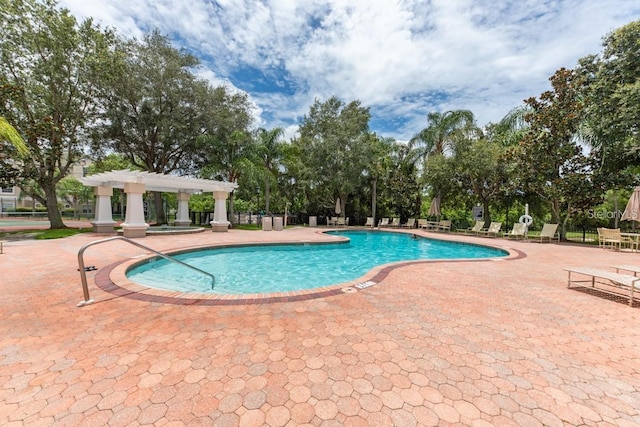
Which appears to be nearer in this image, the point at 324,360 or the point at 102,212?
the point at 324,360

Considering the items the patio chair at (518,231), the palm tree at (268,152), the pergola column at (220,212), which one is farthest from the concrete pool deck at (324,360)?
the palm tree at (268,152)

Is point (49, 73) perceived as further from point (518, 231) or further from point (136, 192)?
point (518, 231)

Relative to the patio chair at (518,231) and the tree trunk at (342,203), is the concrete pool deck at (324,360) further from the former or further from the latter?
the tree trunk at (342,203)

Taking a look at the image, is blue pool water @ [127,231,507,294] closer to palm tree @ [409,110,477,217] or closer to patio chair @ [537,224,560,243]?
patio chair @ [537,224,560,243]

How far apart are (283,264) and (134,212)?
9164 millimetres

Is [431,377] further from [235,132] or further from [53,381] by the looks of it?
[235,132]

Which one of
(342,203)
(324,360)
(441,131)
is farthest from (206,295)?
(441,131)

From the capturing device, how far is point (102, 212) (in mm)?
14984

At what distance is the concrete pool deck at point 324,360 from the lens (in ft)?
6.73

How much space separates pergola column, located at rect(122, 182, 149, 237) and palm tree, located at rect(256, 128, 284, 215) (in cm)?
817

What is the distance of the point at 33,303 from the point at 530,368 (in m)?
6.83

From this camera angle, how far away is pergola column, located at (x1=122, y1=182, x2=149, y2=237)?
43.6ft

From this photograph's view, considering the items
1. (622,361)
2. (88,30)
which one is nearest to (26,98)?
(88,30)

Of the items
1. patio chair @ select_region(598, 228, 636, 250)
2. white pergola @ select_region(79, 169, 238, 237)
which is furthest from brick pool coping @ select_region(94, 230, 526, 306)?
patio chair @ select_region(598, 228, 636, 250)
